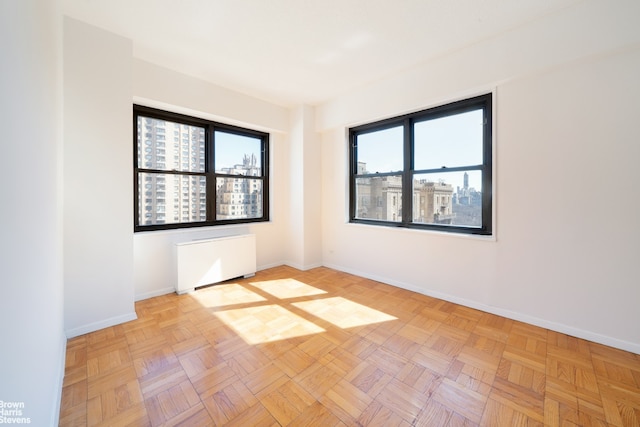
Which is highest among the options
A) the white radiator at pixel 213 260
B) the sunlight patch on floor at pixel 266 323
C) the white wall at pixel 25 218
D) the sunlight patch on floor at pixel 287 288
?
the white wall at pixel 25 218

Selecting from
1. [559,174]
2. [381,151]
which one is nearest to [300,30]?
[381,151]

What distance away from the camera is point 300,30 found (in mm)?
2453

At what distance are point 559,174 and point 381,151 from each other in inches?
83.0

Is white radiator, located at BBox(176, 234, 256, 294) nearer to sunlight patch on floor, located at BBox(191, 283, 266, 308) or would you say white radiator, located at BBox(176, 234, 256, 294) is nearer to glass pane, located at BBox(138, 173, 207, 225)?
sunlight patch on floor, located at BBox(191, 283, 266, 308)

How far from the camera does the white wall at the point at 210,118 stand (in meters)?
3.03

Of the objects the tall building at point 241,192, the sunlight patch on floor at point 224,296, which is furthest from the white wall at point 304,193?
the sunlight patch on floor at point 224,296

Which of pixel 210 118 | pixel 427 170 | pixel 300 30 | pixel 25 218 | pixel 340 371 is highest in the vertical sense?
pixel 300 30

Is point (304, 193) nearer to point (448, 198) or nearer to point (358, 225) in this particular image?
point (358, 225)

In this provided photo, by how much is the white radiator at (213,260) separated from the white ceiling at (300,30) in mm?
2242

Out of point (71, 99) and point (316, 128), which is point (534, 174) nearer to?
point (316, 128)

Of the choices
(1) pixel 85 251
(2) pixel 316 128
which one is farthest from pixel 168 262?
(2) pixel 316 128

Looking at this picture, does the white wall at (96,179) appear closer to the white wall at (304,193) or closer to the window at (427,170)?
the white wall at (304,193)

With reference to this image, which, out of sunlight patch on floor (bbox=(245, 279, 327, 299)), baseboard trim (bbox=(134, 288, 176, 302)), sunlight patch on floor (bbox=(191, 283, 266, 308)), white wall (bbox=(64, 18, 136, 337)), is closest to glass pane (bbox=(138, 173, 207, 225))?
white wall (bbox=(64, 18, 136, 337))

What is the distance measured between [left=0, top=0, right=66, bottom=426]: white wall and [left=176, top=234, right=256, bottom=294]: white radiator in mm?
1832
